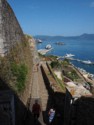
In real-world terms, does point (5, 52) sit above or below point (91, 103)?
above

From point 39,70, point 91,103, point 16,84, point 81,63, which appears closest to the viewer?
point 91,103

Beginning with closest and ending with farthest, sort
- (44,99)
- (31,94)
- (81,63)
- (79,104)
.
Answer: (79,104) < (44,99) < (31,94) < (81,63)

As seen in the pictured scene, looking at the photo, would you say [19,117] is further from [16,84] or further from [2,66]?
[2,66]

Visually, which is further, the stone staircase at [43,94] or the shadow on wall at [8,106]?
the stone staircase at [43,94]

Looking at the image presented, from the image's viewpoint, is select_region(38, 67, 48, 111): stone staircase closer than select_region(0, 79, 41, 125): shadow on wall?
No

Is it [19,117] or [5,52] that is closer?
[5,52]

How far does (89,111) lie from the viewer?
6625 mm

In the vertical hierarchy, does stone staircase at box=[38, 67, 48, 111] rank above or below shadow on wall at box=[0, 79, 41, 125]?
below

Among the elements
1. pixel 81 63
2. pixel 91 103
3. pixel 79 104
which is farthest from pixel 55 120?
pixel 81 63

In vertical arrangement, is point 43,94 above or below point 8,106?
below

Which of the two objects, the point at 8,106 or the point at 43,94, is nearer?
the point at 8,106

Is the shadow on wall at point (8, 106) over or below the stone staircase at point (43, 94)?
over

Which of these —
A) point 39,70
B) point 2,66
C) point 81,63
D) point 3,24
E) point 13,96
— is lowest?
point 81,63

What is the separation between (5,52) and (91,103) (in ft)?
12.4
